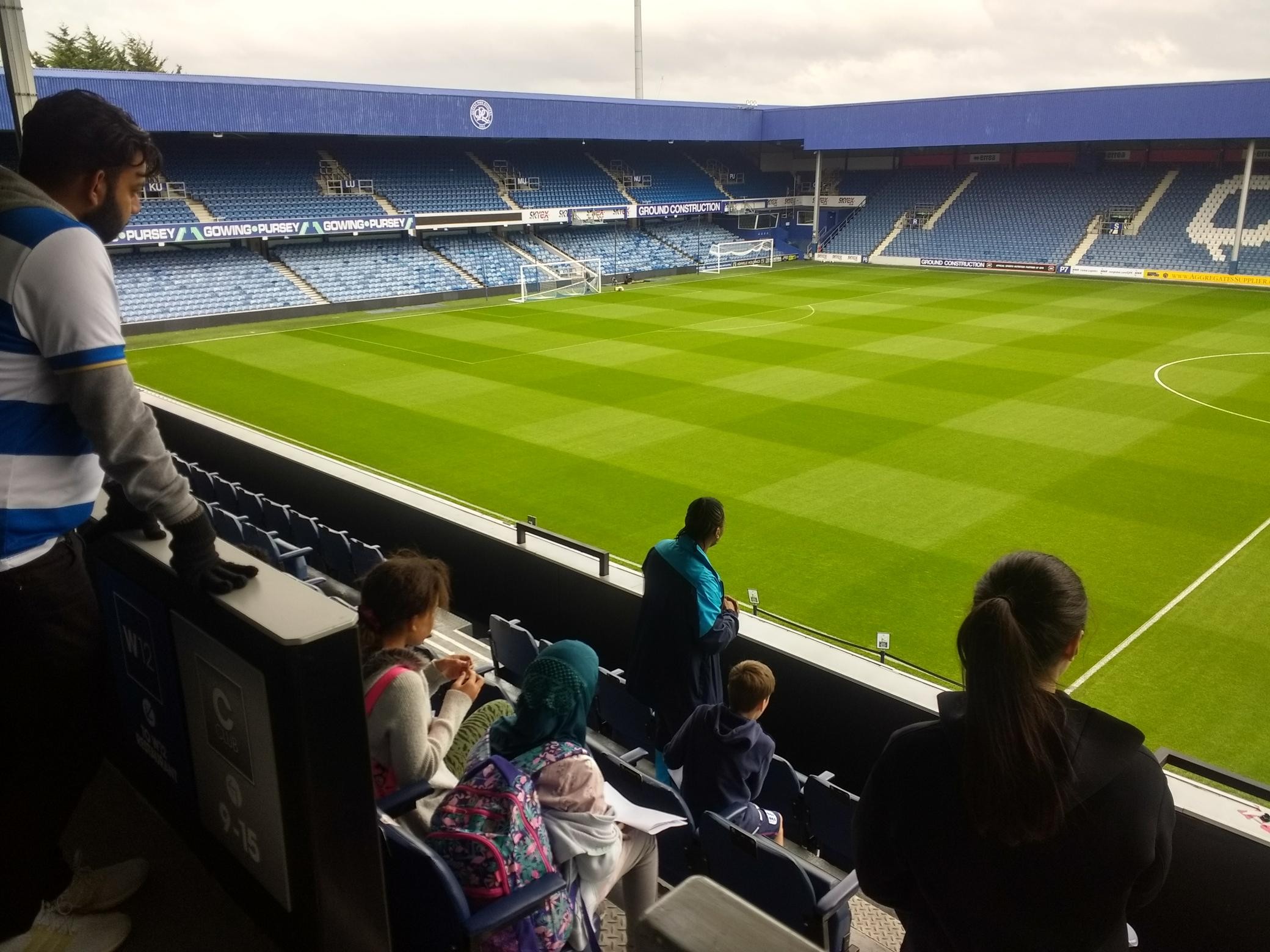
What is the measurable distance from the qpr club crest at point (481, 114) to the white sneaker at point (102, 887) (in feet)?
127

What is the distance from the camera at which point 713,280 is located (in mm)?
39875

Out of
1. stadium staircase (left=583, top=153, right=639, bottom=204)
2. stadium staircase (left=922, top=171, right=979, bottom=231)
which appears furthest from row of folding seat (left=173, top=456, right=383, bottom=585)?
stadium staircase (left=922, top=171, right=979, bottom=231)

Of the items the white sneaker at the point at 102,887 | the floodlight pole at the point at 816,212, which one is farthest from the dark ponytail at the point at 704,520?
the floodlight pole at the point at 816,212

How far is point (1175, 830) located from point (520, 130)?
39.6m

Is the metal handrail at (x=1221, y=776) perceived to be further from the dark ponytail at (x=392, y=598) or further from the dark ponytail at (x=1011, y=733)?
the dark ponytail at (x=392, y=598)

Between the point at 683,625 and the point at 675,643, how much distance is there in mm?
118

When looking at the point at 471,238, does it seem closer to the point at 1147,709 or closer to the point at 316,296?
the point at 316,296

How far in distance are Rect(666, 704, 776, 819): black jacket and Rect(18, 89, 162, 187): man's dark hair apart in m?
3.19

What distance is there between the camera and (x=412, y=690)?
305 cm

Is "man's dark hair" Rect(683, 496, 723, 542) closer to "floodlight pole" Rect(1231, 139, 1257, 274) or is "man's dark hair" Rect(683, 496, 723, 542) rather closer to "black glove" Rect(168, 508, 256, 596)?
"black glove" Rect(168, 508, 256, 596)

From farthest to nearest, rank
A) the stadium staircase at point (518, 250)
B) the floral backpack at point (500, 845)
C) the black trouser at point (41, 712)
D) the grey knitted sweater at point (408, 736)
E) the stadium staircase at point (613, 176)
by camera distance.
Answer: the stadium staircase at point (613, 176), the stadium staircase at point (518, 250), the grey knitted sweater at point (408, 736), the floral backpack at point (500, 845), the black trouser at point (41, 712)

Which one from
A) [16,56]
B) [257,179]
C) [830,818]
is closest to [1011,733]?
[830,818]

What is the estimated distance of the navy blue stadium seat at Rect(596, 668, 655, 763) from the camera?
5762mm

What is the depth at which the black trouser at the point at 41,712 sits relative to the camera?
87.9 inches
